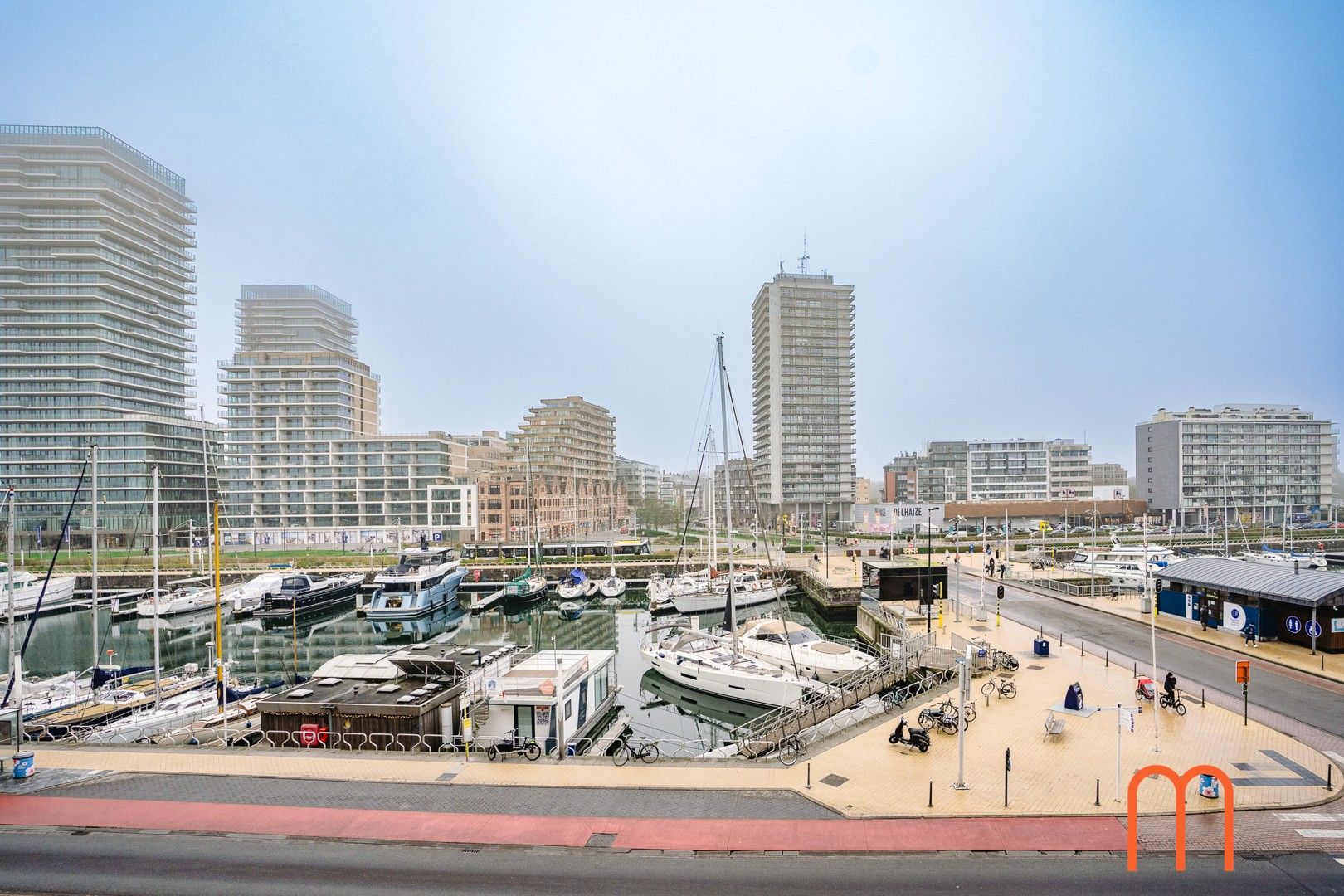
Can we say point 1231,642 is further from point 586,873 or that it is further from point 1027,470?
point 1027,470

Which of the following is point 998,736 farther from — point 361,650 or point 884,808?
point 361,650

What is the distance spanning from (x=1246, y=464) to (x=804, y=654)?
127 meters

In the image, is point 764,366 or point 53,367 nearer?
point 53,367

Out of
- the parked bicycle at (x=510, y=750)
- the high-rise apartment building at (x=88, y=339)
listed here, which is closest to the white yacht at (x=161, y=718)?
the parked bicycle at (x=510, y=750)

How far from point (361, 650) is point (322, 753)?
2713 centimetres

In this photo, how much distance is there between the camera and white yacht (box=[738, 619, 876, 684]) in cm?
2841

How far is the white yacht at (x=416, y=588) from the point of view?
51875mm

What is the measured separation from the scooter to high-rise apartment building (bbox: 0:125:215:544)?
4342 inches

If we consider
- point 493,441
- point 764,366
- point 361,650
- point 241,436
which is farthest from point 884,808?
point 493,441

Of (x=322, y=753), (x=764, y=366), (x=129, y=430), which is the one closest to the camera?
(x=322, y=753)

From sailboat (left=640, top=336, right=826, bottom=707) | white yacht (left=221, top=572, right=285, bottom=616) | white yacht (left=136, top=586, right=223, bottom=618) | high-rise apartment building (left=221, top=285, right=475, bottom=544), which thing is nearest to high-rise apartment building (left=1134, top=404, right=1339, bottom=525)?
sailboat (left=640, top=336, right=826, bottom=707)

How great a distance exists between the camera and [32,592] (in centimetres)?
5416

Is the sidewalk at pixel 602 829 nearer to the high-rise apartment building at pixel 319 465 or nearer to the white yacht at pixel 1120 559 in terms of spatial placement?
the white yacht at pixel 1120 559

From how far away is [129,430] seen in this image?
100562 millimetres
